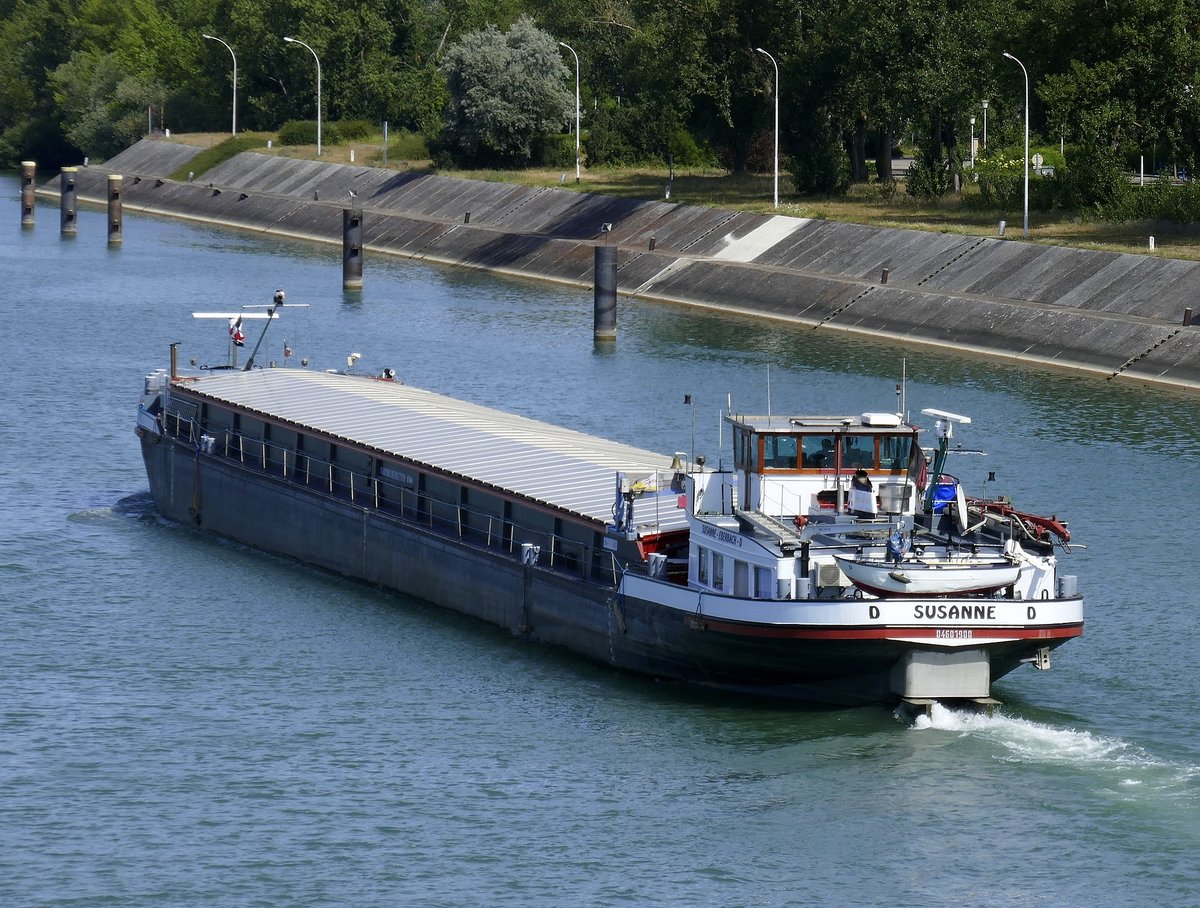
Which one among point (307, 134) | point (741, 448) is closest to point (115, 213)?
point (307, 134)

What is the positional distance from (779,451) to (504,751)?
788 cm

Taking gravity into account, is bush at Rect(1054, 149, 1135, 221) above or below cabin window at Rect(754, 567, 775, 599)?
above

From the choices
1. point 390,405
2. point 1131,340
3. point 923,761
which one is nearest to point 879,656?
point 923,761

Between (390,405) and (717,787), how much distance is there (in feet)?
69.2

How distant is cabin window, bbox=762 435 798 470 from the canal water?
458 cm

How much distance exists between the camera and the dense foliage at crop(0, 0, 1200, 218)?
3829 inches

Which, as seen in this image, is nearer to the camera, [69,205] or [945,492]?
[945,492]

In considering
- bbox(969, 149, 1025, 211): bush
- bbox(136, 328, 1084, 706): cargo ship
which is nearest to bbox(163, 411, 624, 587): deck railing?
bbox(136, 328, 1084, 706): cargo ship

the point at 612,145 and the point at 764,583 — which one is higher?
the point at 612,145

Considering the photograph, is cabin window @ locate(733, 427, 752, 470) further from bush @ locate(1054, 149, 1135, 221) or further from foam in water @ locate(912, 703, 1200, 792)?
bush @ locate(1054, 149, 1135, 221)

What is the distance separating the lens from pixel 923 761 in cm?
3419

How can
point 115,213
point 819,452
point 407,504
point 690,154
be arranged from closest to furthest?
point 819,452 → point 407,504 → point 115,213 → point 690,154

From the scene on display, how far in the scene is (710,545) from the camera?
37.3 metres

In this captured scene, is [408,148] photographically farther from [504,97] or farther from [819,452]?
[819,452]
